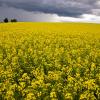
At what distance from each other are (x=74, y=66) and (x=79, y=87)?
3.13m

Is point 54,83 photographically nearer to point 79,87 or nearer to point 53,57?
point 79,87

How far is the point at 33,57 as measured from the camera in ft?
53.2

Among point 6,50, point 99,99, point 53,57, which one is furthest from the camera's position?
point 6,50

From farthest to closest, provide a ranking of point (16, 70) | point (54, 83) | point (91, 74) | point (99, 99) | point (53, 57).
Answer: point (53, 57), point (16, 70), point (91, 74), point (54, 83), point (99, 99)

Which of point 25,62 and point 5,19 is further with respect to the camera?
point 5,19

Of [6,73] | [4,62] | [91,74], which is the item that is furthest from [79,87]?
[4,62]

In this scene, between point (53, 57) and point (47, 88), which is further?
point (53, 57)

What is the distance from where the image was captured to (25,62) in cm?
1491

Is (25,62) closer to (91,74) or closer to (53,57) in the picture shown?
(53,57)

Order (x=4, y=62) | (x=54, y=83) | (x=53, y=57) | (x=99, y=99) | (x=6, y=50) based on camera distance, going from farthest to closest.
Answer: (x=6, y=50) < (x=53, y=57) < (x=4, y=62) < (x=54, y=83) < (x=99, y=99)

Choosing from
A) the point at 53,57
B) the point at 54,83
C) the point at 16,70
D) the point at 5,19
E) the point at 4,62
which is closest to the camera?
the point at 54,83

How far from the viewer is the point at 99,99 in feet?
34.7

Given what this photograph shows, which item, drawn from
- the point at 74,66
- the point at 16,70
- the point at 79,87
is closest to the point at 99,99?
the point at 79,87

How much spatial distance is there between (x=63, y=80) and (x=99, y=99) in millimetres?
1832
